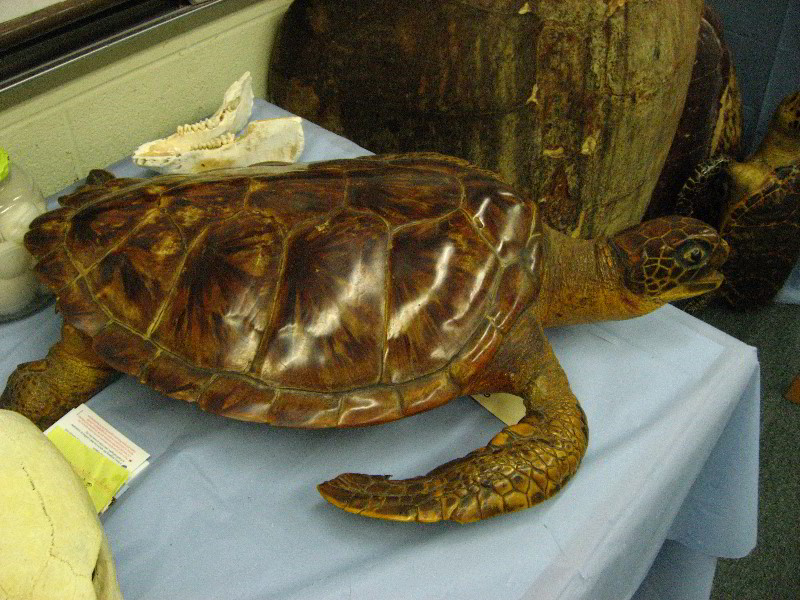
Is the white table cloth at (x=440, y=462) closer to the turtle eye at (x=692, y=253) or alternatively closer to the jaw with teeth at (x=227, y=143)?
the turtle eye at (x=692, y=253)

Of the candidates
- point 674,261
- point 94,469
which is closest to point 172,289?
point 94,469

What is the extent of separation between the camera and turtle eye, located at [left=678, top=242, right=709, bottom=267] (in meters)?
0.99

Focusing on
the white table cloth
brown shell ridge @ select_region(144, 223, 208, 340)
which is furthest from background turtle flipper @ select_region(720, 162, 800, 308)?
brown shell ridge @ select_region(144, 223, 208, 340)

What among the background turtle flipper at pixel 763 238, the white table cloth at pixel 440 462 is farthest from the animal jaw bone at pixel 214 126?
the background turtle flipper at pixel 763 238

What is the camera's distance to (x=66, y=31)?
3.72 feet

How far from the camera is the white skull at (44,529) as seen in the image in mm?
629

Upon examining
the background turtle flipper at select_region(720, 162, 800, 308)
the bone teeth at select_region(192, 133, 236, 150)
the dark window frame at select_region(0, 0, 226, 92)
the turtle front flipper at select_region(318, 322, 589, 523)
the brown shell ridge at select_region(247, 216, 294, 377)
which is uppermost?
the dark window frame at select_region(0, 0, 226, 92)

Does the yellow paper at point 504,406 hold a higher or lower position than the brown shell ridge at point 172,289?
lower

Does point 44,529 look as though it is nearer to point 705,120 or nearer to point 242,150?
point 242,150

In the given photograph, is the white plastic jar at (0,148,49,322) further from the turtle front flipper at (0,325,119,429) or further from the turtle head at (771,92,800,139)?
the turtle head at (771,92,800,139)

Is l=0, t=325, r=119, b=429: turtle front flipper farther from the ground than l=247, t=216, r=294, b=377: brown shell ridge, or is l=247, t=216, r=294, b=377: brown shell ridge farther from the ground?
l=247, t=216, r=294, b=377: brown shell ridge

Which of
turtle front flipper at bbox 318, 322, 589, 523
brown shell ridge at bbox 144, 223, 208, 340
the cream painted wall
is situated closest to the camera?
turtle front flipper at bbox 318, 322, 589, 523

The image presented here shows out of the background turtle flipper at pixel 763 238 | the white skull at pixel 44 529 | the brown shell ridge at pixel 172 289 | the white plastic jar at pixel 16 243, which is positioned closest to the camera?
the white skull at pixel 44 529

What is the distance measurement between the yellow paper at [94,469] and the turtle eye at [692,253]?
83 centimetres
